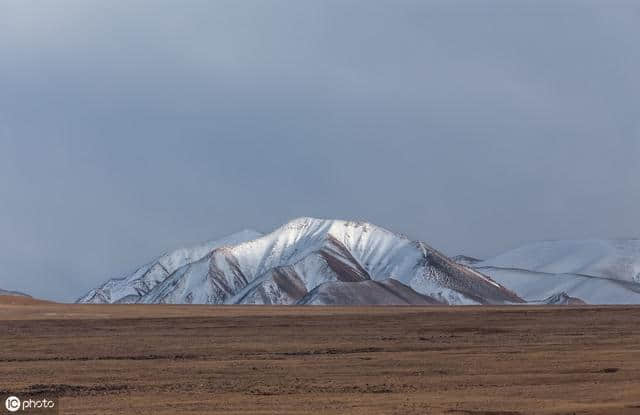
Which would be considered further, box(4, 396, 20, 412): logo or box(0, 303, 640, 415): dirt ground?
box(0, 303, 640, 415): dirt ground

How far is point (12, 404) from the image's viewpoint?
33.2 m

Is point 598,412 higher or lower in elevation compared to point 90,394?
lower

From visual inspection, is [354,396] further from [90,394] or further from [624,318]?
[624,318]

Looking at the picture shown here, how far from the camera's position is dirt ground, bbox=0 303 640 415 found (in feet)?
112

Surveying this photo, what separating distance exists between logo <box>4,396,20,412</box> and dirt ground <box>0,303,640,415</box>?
146 centimetres

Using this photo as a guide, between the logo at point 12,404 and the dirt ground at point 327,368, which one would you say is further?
the dirt ground at point 327,368

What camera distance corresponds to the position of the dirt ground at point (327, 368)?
1339 inches

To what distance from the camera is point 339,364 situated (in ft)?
159

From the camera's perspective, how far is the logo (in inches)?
1260

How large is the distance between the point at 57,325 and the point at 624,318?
141 feet

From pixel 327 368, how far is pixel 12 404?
16214mm

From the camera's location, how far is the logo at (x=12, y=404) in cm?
3200

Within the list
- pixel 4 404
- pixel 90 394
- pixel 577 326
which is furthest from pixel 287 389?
pixel 577 326

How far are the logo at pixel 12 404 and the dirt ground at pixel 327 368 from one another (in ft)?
4.79
